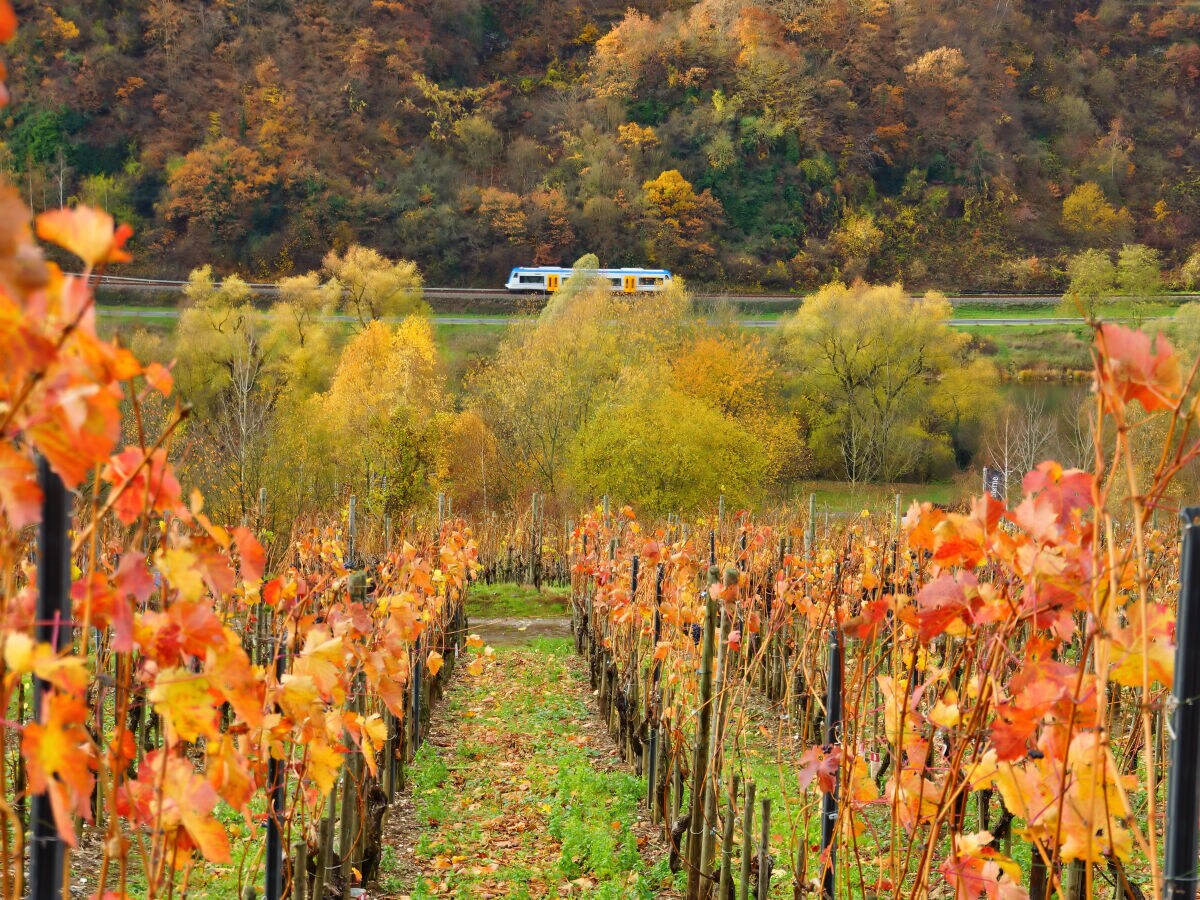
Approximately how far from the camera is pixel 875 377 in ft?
109

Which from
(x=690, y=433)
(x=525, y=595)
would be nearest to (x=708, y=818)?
(x=525, y=595)

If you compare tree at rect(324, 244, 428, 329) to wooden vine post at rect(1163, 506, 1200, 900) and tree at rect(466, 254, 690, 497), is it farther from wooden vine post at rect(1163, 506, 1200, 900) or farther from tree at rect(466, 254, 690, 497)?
wooden vine post at rect(1163, 506, 1200, 900)

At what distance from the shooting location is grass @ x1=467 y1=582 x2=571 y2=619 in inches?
546

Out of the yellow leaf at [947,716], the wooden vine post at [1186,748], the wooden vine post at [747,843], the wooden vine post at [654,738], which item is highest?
the wooden vine post at [1186,748]

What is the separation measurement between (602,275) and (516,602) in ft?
97.7

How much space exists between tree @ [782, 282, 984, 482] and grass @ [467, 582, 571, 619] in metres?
18.7

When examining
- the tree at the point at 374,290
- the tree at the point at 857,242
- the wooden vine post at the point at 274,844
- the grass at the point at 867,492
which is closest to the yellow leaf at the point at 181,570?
the wooden vine post at the point at 274,844

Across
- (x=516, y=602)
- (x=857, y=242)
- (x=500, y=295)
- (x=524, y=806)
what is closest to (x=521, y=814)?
(x=524, y=806)

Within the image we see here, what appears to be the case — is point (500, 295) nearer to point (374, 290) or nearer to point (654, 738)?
point (374, 290)

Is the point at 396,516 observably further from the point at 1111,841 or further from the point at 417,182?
the point at 417,182

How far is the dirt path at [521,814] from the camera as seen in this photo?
439 cm

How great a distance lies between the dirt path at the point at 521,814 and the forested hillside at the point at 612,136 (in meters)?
49.1

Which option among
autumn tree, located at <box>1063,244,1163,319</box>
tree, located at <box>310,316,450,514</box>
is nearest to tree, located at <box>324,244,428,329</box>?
tree, located at <box>310,316,450,514</box>

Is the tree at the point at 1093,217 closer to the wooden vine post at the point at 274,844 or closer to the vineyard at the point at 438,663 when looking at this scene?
the vineyard at the point at 438,663
